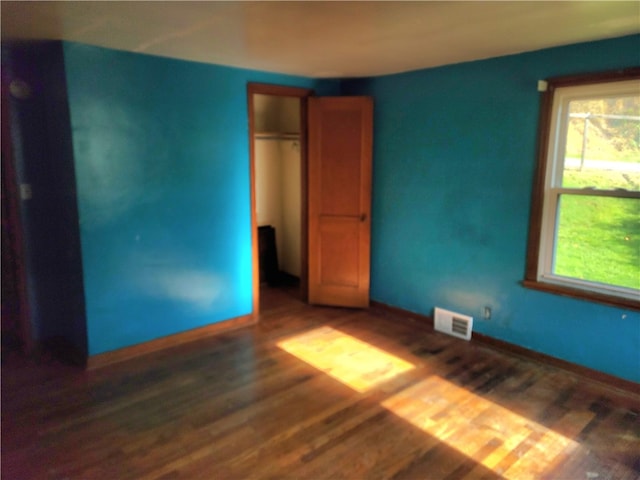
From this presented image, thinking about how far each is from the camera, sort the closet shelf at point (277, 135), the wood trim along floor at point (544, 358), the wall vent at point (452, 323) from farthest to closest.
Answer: the closet shelf at point (277, 135) < the wall vent at point (452, 323) < the wood trim along floor at point (544, 358)

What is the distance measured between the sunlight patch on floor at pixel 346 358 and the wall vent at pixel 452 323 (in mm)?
718

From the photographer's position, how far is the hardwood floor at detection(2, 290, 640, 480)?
2.24 metres

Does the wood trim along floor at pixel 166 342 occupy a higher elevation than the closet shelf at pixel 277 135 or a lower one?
lower

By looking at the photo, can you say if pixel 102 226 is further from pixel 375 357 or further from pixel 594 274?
pixel 594 274

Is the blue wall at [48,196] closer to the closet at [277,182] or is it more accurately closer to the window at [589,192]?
the closet at [277,182]

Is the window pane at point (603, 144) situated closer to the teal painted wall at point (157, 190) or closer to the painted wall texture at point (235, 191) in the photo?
the painted wall texture at point (235, 191)

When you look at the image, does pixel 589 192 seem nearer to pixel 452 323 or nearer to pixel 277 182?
pixel 452 323

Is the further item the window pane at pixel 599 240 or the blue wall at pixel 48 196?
the blue wall at pixel 48 196

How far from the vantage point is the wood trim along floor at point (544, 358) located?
2959mm

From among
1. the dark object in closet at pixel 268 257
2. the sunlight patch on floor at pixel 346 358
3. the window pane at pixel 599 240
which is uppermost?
the window pane at pixel 599 240

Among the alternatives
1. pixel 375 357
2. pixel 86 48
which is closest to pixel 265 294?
pixel 375 357

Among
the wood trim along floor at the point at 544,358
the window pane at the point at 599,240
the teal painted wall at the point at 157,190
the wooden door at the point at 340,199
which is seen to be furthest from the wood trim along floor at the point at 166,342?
the window pane at the point at 599,240

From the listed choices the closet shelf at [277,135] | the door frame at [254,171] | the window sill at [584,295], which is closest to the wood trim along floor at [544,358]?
the window sill at [584,295]

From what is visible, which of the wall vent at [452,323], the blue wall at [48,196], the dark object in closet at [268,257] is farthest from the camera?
the dark object in closet at [268,257]
